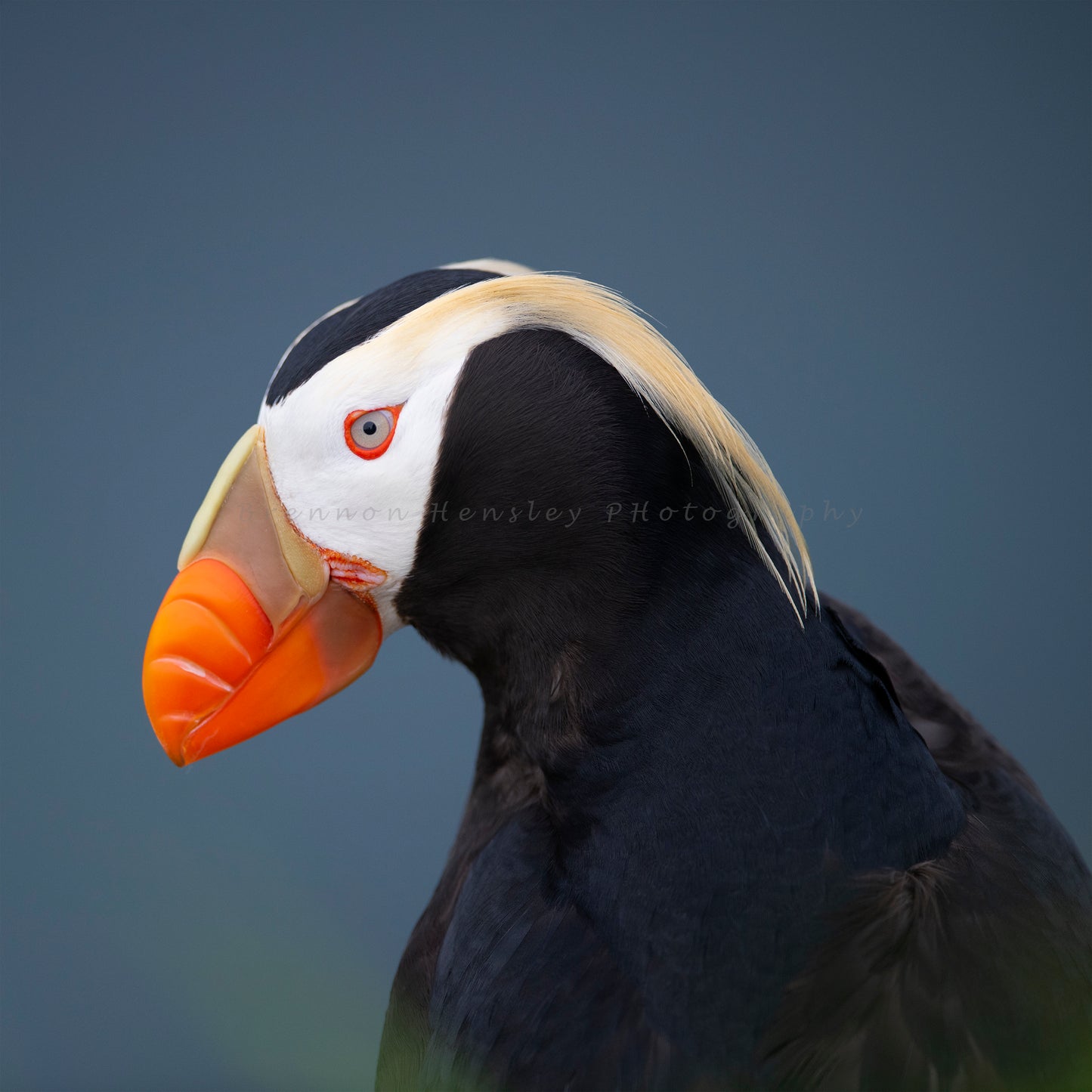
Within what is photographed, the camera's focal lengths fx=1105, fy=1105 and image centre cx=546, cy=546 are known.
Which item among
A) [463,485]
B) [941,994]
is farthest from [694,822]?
[463,485]

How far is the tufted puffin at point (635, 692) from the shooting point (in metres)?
0.87

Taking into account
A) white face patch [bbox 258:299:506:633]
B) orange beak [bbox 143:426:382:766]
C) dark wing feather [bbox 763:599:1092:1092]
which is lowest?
dark wing feather [bbox 763:599:1092:1092]

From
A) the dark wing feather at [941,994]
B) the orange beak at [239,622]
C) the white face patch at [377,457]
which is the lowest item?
the dark wing feather at [941,994]

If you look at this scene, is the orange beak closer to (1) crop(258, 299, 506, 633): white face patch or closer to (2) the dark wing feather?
(1) crop(258, 299, 506, 633): white face patch

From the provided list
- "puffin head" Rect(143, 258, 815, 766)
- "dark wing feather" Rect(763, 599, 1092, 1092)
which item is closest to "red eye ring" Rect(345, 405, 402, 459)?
"puffin head" Rect(143, 258, 815, 766)

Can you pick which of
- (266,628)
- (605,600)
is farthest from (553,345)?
(266,628)

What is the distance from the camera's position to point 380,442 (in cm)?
90

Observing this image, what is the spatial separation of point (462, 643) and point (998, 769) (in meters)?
0.54

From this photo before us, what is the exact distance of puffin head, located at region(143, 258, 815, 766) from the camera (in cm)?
89

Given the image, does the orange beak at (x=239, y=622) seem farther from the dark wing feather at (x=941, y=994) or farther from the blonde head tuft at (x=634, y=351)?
the dark wing feather at (x=941, y=994)

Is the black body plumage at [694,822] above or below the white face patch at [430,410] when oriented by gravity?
below

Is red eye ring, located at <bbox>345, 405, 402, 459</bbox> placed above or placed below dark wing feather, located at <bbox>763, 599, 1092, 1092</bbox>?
above

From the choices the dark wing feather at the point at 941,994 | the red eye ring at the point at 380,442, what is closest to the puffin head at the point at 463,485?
the red eye ring at the point at 380,442

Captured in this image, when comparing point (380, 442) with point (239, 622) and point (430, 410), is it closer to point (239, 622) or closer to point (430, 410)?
point (430, 410)
